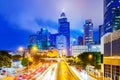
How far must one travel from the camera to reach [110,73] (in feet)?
233

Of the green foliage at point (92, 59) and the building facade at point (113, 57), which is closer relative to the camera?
the building facade at point (113, 57)

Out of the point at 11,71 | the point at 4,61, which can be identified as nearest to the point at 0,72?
the point at 11,71

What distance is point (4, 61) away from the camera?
100062 mm

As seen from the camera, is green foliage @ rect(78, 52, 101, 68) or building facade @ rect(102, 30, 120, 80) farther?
green foliage @ rect(78, 52, 101, 68)

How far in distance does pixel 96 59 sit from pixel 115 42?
230 feet

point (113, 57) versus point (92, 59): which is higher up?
point (113, 57)

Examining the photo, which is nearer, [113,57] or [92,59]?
[113,57]

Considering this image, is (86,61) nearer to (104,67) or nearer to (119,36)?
(104,67)

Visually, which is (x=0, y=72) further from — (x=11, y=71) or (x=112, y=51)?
(x=112, y=51)

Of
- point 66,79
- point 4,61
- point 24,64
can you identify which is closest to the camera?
point 66,79

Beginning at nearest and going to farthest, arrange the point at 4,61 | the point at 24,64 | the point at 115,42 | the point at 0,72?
the point at 115,42 < the point at 0,72 < the point at 4,61 < the point at 24,64

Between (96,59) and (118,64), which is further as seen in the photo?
(96,59)

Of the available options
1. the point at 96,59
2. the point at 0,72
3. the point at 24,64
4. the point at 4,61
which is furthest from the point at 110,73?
the point at 96,59

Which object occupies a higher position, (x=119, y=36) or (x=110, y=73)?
(x=119, y=36)
